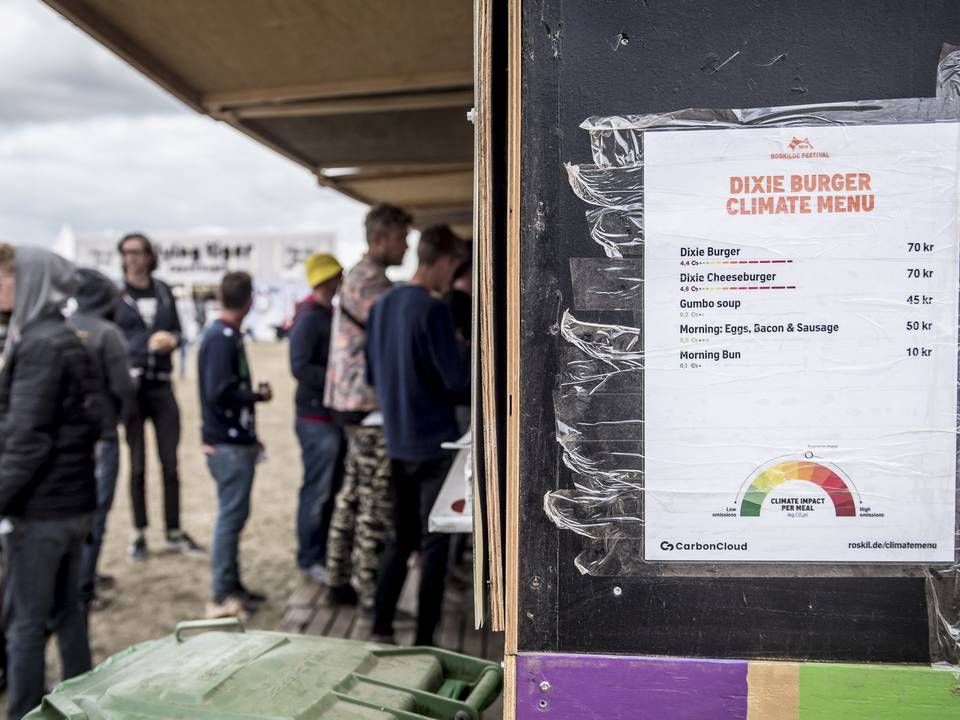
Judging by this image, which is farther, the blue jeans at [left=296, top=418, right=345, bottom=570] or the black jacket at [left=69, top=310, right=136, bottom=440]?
the blue jeans at [left=296, top=418, right=345, bottom=570]

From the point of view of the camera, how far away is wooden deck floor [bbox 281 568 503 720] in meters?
3.95

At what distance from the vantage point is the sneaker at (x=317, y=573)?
485 centimetres

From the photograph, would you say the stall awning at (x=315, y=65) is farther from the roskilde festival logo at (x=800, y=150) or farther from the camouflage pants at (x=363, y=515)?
the roskilde festival logo at (x=800, y=150)

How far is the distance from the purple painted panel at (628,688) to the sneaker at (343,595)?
3.39m

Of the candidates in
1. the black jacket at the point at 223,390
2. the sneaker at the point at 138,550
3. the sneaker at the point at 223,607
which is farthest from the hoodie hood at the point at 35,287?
the sneaker at the point at 138,550

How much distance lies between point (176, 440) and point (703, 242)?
4827 mm

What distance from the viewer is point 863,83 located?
1203mm

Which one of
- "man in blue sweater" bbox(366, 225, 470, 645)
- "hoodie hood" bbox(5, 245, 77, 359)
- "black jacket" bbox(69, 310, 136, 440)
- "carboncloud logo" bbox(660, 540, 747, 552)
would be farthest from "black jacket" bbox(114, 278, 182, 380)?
"carboncloud logo" bbox(660, 540, 747, 552)

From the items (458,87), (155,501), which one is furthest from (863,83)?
(155,501)

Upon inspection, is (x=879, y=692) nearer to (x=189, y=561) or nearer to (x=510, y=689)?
Answer: (x=510, y=689)

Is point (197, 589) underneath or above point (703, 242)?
underneath

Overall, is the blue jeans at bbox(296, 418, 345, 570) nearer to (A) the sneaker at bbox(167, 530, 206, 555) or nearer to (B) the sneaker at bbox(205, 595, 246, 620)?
(B) the sneaker at bbox(205, 595, 246, 620)

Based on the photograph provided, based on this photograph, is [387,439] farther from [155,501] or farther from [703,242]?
[155,501]

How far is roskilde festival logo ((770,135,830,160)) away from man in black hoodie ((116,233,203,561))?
478 centimetres
